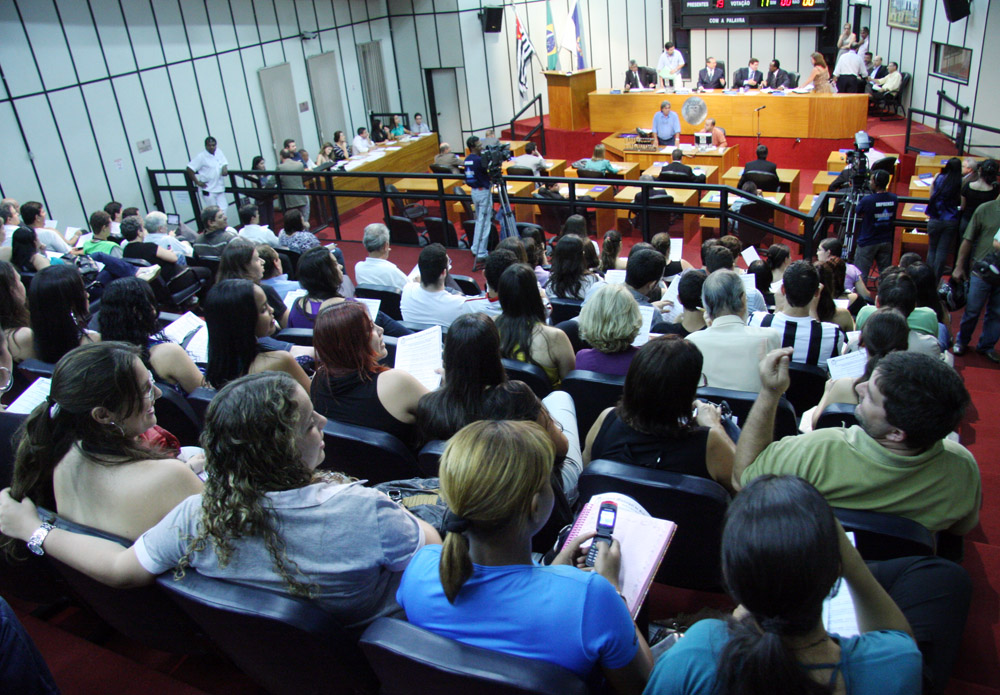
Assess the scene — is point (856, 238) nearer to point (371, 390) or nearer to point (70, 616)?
point (371, 390)

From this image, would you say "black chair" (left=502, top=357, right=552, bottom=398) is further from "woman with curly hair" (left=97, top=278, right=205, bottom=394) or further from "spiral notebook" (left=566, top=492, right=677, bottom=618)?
"woman with curly hair" (left=97, top=278, right=205, bottom=394)

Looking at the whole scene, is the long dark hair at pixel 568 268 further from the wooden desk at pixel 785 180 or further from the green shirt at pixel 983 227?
the wooden desk at pixel 785 180

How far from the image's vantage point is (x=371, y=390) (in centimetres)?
245

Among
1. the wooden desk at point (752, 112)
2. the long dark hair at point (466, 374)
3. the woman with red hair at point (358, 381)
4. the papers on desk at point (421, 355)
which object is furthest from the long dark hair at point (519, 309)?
the wooden desk at point (752, 112)

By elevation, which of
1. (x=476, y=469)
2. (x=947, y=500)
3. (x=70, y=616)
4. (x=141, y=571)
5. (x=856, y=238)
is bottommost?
(x=856, y=238)

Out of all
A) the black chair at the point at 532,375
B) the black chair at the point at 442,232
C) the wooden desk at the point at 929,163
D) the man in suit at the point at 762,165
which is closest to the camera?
the black chair at the point at 532,375

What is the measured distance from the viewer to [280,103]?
11.3m

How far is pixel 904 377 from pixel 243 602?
1527 mm

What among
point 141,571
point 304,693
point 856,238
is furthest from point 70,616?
point 856,238

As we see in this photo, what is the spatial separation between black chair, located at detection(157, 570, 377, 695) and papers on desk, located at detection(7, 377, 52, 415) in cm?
142

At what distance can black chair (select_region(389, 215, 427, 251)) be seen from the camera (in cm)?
782

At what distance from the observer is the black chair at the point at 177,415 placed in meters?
2.52

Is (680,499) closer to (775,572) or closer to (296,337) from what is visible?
(775,572)

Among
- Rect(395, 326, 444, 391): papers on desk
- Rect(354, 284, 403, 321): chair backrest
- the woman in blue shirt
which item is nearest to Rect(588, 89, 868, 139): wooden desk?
Rect(354, 284, 403, 321): chair backrest
